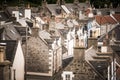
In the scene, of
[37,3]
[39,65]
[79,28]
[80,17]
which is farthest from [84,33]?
[37,3]

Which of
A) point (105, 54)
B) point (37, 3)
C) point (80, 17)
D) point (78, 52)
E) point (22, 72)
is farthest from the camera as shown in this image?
point (37, 3)

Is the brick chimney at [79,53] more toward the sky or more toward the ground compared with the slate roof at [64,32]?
more toward the sky

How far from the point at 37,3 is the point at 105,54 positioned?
102560mm

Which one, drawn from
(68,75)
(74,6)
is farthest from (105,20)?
(68,75)

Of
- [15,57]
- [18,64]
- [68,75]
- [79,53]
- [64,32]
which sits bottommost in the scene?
[18,64]

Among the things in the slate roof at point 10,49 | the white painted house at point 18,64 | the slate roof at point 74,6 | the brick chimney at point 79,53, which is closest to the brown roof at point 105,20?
the slate roof at point 74,6

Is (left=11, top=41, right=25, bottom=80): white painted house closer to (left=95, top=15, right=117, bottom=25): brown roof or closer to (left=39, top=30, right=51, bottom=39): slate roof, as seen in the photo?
(left=39, top=30, right=51, bottom=39): slate roof

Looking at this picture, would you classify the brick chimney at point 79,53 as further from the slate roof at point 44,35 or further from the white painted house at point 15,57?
the slate roof at point 44,35

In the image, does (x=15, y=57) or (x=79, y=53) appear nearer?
(x=79, y=53)

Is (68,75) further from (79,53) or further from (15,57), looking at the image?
(15,57)

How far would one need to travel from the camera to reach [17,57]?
133ft

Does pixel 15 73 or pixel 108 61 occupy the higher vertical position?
pixel 108 61

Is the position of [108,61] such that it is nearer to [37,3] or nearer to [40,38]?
[40,38]

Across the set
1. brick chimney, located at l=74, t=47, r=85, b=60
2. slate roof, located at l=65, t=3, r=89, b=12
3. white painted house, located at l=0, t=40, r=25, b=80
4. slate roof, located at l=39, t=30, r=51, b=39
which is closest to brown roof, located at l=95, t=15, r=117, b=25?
slate roof, located at l=65, t=3, r=89, b=12
